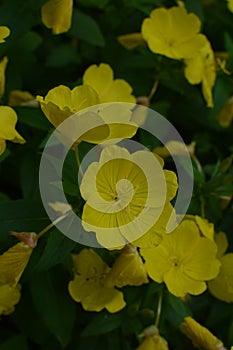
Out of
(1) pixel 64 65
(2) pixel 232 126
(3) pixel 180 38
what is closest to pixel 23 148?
(1) pixel 64 65

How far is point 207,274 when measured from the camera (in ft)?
5.01

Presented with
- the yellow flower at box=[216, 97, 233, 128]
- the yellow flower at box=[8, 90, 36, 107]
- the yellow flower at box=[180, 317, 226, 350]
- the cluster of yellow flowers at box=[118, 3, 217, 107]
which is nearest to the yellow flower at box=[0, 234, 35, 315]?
the yellow flower at box=[180, 317, 226, 350]

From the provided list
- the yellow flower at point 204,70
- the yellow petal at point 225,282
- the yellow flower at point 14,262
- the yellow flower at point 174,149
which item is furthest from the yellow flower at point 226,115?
the yellow flower at point 14,262

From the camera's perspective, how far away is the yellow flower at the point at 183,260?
4.88 feet

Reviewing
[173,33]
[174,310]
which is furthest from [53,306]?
[173,33]

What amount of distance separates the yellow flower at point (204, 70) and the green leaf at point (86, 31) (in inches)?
9.7

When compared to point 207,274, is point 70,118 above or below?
above

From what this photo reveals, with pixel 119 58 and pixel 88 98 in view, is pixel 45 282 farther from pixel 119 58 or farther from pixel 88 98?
pixel 119 58

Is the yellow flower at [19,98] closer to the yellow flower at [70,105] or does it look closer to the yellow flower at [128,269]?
the yellow flower at [70,105]

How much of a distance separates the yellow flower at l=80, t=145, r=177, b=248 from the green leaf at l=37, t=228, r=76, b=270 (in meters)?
0.16

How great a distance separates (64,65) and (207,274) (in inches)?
31.3

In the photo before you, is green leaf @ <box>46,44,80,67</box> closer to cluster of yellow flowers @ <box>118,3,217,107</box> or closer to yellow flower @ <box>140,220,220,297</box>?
cluster of yellow flowers @ <box>118,3,217,107</box>

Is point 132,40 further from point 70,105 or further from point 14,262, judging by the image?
point 14,262

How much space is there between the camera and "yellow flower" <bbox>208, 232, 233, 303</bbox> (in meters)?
1.62
